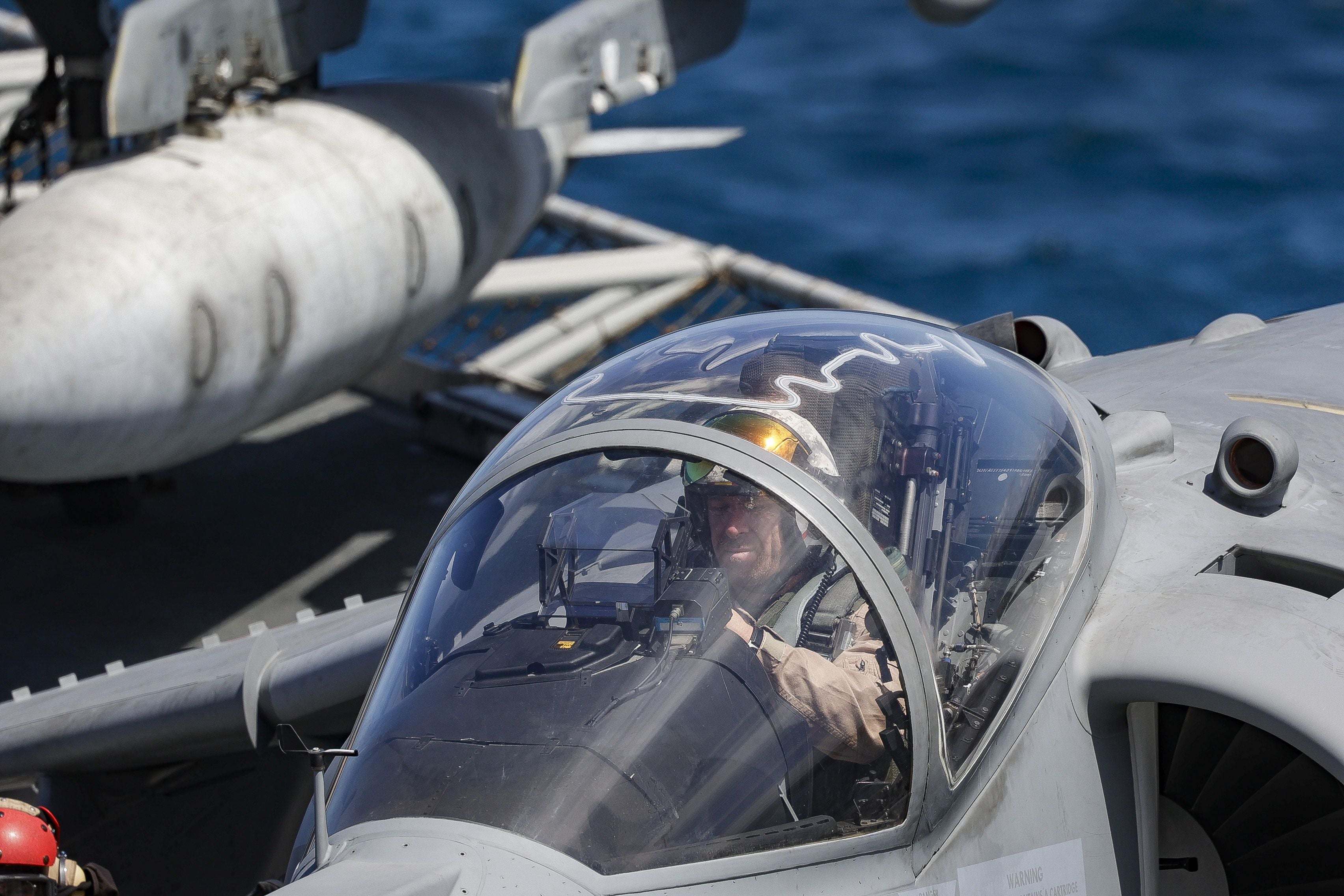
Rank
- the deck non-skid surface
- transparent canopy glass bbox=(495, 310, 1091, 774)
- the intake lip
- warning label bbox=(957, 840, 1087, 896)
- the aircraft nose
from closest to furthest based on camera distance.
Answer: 1. the aircraft nose
2. warning label bbox=(957, 840, 1087, 896)
3. transparent canopy glass bbox=(495, 310, 1091, 774)
4. the intake lip
5. the deck non-skid surface

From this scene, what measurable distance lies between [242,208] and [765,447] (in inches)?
185

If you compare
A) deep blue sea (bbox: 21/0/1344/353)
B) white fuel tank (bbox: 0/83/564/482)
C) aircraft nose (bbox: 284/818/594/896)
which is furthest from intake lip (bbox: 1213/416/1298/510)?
deep blue sea (bbox: 21/0/1344/353)

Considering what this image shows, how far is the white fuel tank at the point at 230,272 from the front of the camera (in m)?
6.19

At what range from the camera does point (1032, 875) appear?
3.01 metres

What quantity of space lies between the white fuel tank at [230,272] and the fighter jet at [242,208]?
0.04 ft

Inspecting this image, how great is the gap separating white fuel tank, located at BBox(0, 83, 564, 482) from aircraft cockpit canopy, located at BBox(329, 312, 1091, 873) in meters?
3.59

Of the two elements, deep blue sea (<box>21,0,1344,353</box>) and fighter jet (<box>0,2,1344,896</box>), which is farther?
deep blue sea (<box>21,0,1344,353</box>)

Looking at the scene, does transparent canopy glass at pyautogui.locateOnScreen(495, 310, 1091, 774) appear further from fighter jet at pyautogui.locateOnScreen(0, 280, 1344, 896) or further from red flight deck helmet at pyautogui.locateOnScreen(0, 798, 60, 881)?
red flight deck helmet at pyautogui.locateOnScreen(0, 798, 60, 881)

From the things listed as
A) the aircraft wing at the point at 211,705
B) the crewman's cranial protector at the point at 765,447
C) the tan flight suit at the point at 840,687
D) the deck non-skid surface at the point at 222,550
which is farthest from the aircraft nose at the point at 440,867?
the deck non-skid surface at the point at 222,550

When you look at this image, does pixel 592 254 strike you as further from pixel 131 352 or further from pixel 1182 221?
pixel 1182 221

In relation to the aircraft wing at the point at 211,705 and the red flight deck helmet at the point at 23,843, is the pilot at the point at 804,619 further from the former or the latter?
the red flight deck helmet at the point at 23,843

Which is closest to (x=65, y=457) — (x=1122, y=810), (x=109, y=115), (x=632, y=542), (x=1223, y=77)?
(x=109, y=115)

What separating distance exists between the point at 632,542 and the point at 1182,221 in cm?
2052

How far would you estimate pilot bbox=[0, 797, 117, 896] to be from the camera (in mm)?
3643
